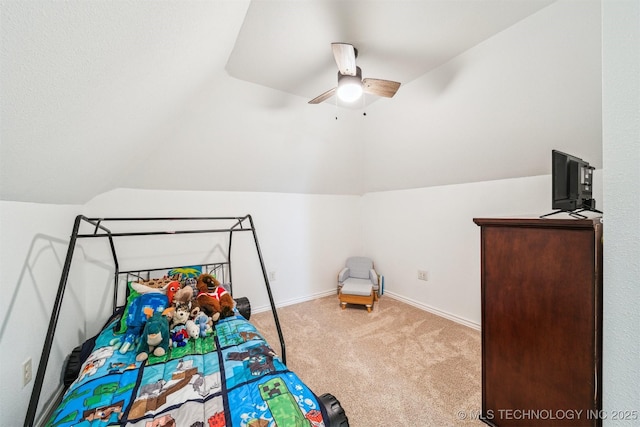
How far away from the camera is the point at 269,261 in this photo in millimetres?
3191

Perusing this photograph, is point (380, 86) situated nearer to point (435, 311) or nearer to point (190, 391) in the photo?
point (190, 391)

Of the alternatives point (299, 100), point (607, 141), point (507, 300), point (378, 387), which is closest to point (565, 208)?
point (507, 300)

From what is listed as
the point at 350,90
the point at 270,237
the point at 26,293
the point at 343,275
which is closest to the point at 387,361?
the point at 343,275

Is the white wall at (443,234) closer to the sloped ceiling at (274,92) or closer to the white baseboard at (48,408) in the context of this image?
the sloped ceiling at (274,92)

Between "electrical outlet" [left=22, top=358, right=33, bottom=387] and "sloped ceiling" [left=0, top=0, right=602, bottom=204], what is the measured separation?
898 millimetres

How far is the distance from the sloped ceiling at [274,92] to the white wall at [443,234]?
0.17 metres

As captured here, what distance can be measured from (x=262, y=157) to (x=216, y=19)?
163cm

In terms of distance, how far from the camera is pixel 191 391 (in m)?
1.22

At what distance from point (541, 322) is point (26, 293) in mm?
2754

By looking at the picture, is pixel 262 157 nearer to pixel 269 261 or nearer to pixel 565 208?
pixel 269 261

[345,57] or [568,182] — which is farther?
[345,57]

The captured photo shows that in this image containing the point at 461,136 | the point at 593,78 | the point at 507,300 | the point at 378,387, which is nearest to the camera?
the point at 507,300

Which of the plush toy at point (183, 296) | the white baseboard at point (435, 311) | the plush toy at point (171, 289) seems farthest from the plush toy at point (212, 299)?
the white baseboard at point (435, 311)

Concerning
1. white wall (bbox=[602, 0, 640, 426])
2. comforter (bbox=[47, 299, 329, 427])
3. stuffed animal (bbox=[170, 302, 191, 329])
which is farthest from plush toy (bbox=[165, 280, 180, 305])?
white wall (bbox=[602, 0, 640, 426])
